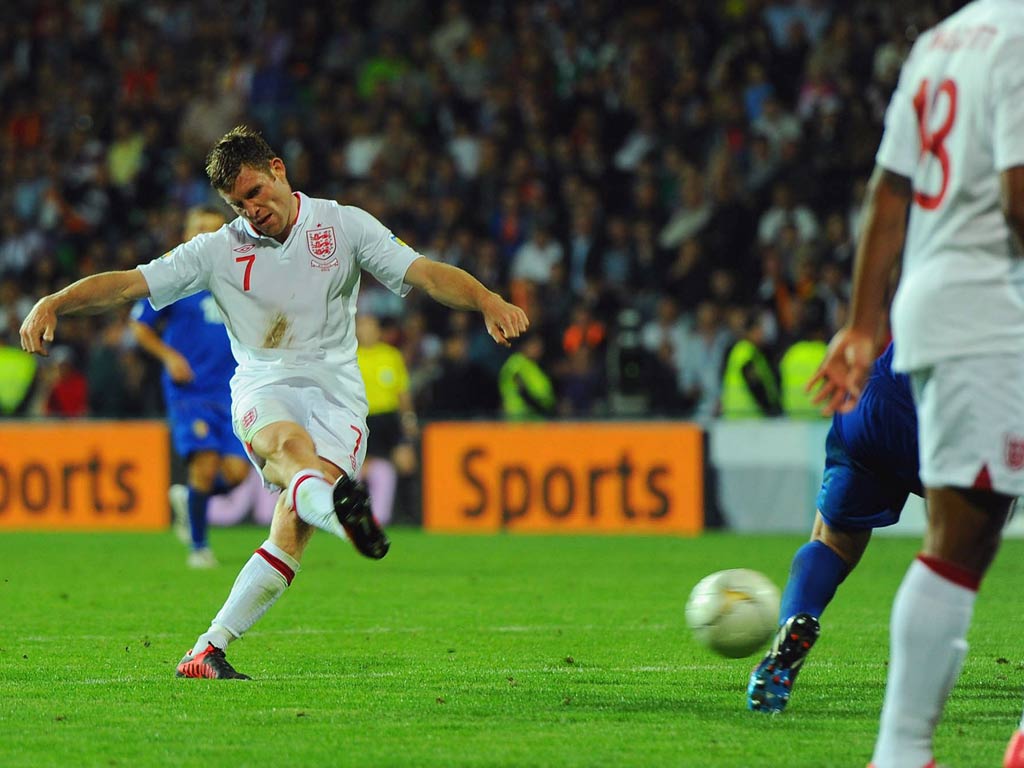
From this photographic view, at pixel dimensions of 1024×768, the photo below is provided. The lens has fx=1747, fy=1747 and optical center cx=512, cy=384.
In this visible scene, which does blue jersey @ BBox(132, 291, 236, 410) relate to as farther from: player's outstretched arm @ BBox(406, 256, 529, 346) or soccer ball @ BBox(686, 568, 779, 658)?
soccer ball @ BBox(686, 568, 779, 658)

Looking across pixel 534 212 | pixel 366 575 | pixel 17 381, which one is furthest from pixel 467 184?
pixel 366 575

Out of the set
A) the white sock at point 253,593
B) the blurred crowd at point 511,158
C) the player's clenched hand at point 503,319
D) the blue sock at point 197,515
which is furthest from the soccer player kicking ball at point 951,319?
the blurred crowd at point 511,158

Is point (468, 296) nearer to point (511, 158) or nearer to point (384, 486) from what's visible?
point (384, 486)

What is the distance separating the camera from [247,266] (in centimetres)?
694

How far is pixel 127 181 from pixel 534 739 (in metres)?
17.3

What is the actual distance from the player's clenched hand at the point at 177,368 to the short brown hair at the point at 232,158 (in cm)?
564

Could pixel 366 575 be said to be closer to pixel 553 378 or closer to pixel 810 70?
pixel 553 378

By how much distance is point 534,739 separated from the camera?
532 cm

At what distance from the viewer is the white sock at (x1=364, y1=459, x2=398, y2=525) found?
17.1m

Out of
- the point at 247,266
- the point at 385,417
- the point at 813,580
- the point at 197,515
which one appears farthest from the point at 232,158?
the point at 385,417

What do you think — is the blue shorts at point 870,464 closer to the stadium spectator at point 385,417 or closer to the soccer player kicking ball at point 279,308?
the soccer player kicking ball at point 279,308

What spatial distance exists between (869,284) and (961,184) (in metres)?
0.33

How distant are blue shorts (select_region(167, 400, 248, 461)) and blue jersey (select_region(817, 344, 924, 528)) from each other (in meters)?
6.97

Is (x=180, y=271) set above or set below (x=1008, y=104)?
below
